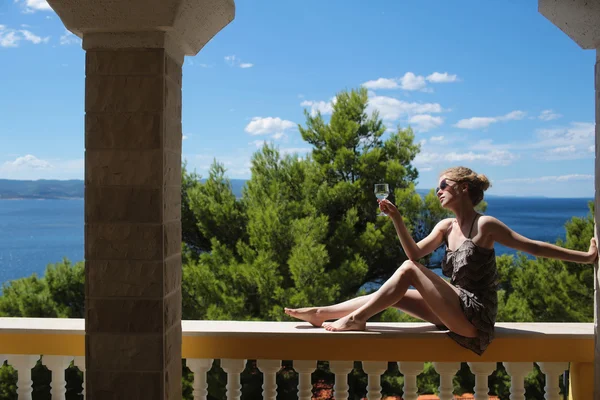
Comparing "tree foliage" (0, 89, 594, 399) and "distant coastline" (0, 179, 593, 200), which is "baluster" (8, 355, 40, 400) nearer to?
"tree foliage" (0, 89, 594, 399)

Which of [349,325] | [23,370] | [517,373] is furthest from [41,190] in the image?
[517,373]

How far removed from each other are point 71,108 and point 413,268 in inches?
1260

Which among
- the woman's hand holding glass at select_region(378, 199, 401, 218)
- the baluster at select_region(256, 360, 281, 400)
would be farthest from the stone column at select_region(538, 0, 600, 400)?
the baluster at select_region(256, 360, 281, 400)

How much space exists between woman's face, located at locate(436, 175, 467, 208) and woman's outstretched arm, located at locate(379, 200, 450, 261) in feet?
0.41

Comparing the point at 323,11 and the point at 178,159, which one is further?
the point at 323,11

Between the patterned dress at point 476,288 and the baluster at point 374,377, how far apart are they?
0.30 metres

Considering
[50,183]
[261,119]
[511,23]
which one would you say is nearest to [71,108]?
[261,119]

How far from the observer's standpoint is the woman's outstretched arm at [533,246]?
1.99m

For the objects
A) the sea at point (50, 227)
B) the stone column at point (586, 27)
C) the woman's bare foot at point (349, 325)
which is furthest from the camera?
the sea at point (50, 227)

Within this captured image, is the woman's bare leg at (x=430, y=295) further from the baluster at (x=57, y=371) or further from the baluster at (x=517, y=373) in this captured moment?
the baluster at (x=57, y=371)

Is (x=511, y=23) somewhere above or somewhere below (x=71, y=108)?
above

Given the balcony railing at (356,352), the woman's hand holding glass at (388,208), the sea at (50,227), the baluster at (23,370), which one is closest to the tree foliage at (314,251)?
the baluster at (23,370)

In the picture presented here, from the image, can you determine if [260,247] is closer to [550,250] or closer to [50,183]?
[550,250]

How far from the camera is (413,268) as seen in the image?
6.63 ft
